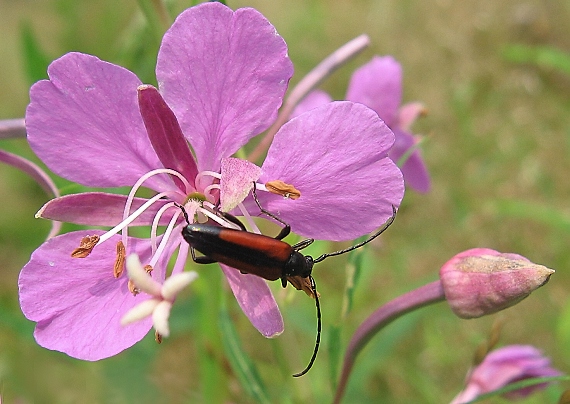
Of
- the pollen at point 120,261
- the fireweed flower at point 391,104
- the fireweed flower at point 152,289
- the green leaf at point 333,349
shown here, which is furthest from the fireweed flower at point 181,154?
the fireweed flower at point 391,104

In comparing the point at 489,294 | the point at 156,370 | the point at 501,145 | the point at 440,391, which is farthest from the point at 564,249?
the point at 489,294

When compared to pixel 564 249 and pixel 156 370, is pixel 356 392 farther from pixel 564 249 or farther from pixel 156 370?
pixel 564 249

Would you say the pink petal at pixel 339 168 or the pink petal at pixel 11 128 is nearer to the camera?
the pink petal at pixel 339 168

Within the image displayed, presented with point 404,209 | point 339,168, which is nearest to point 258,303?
point 339,168

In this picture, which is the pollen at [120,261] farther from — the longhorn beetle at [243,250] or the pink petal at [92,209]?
the longhorn beetle at [243,250]

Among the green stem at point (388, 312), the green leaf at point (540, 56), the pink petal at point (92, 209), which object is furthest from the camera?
the green leaf at point (540, 56)

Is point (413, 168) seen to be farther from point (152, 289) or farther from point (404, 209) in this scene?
point (404, 209)

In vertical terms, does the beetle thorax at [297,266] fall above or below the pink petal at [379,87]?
below
